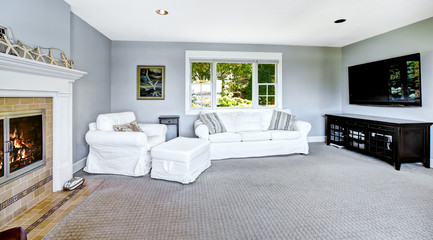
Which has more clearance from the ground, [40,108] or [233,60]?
[233,60]

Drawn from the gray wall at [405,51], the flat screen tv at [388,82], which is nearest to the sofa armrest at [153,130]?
the flat screen tv at [388,82]

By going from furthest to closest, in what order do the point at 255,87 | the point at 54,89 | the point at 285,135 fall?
the point at 255,87, the point at 285,135, the point at 54,89

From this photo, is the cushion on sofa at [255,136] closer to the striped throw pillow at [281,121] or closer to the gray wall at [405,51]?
the striped throw pillow at [281,121]

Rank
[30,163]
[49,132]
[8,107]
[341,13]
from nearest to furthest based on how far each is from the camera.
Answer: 1. [8,107]
2. [30,163]
3. [49,132]
4. [341,13]

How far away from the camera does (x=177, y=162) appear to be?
2.87 meters

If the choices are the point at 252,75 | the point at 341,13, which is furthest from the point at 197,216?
the point at 252,75

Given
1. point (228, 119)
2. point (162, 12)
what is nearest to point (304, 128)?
point (228, 119)

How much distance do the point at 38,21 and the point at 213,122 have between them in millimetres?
2863

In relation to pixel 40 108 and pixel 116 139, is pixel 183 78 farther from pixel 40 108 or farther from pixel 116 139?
pixel 40 108

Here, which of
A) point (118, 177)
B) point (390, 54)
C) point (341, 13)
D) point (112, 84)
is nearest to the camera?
point (118, 177)

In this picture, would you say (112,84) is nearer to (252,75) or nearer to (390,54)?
(252,75)

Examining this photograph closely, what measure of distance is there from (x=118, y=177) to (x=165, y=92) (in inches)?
88.8

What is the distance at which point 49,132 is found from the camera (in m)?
2.54

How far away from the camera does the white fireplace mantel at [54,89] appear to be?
1.85 metres
